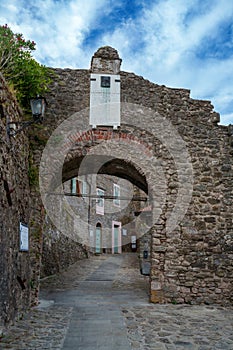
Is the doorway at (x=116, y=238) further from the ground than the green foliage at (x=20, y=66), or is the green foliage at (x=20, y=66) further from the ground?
the green foliage at (x=20, y=66)

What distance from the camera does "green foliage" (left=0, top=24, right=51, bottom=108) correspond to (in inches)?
252

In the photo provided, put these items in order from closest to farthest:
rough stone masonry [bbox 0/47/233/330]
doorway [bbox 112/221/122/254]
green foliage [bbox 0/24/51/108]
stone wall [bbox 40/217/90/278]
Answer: green foliage [bbox 0/24/51/108], rough stone masonry [bbox 0/47/233/330], stone wall [bbox 40/217/90/278], doorway [bbox 112/221/122/254]

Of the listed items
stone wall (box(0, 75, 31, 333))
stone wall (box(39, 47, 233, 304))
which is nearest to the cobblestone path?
stone wall (box(0, 75, 31, 333))

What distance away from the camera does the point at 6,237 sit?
4.88 meters

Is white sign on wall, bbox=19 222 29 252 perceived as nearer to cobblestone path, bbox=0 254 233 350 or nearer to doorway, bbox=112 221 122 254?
cobblestone path, bbox=0 254 233 350

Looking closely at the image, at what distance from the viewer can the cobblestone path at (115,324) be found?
173 inches

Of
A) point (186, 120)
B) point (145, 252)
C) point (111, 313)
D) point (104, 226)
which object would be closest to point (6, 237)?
point (111, 313)

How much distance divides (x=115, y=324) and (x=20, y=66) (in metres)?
4.88

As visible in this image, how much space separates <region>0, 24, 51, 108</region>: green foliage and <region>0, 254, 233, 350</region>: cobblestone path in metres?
4.15

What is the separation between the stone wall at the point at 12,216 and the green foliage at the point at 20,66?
2.84 ft

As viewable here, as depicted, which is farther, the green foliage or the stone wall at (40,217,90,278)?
the stone wall at (40,217,90,278)

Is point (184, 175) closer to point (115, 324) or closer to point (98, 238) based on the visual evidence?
point (115, 324)

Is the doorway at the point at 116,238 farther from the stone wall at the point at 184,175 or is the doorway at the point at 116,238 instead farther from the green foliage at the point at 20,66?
the green foliage at the point at 20,66

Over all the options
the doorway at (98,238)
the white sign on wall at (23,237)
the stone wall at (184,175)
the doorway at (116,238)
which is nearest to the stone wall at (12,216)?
the white sign on wall at (23,237)
